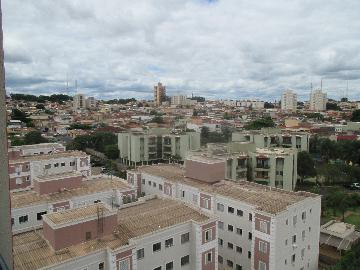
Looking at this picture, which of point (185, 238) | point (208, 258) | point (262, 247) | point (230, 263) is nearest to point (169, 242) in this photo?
point (185, 238)

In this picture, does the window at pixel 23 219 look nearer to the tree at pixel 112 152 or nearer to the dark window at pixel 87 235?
the dark window at pixel 87 235

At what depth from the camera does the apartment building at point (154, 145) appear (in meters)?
61.5

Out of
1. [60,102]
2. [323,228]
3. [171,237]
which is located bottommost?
[323,228]

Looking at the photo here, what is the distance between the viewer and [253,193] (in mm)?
25609

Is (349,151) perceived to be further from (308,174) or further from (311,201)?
(311,201)

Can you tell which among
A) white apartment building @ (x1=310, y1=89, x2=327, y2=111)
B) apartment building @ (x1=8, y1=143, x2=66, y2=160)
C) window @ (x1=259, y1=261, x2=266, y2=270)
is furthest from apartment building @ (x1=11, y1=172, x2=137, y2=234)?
white apartment building @ (x1=310, y1=89, x2=327, y2=111)

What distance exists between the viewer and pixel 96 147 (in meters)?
72.2

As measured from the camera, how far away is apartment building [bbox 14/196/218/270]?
15703 mm

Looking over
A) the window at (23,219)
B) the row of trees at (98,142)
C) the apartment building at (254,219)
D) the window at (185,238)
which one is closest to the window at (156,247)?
the window at (185,238)

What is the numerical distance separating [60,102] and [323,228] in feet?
561

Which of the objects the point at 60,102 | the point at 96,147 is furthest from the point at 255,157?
the point at 60,102

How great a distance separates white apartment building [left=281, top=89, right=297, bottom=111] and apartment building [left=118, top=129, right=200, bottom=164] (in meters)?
133

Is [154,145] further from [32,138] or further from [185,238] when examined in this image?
[185,238]

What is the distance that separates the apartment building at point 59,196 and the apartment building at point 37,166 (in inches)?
294
